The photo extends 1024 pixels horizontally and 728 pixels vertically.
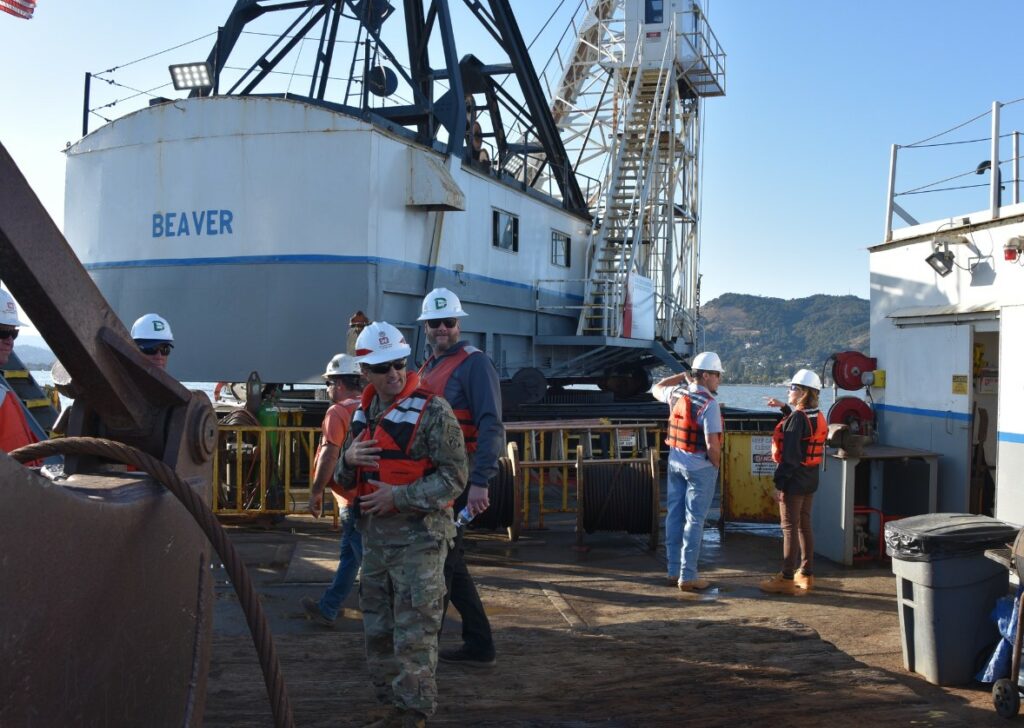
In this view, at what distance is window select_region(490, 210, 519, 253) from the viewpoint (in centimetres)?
1653

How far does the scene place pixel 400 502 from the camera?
397 cm

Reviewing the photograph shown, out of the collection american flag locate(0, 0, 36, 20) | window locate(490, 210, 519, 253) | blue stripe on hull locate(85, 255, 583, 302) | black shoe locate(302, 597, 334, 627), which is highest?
american flag locate(0, 0, 36, 20)

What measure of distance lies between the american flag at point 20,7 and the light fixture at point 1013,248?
995 cm

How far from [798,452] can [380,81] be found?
10.5 meters

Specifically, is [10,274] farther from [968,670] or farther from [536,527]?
[536,527]

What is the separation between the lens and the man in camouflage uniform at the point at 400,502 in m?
3.97

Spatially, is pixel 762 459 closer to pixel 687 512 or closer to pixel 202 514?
pixel 687 512

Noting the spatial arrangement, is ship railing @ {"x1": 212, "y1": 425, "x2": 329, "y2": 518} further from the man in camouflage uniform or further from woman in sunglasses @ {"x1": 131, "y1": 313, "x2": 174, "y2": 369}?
the man in camouflage uniform

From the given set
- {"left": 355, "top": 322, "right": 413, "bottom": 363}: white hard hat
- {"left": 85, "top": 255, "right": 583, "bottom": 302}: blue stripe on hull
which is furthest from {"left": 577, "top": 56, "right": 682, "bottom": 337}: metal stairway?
{"left": 355, "top": 322, "right": 413, "bottom": 363}: white hard hat

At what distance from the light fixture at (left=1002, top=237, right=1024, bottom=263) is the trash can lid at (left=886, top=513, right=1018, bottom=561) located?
124 inches

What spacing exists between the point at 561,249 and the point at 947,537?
1513 centimetres

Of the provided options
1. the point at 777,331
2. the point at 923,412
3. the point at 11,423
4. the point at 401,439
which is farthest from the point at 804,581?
the point at 777,331

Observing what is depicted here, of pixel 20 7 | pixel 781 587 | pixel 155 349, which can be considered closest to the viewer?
pixel 155 349

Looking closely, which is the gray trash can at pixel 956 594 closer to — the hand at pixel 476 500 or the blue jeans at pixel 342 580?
the hand at pixel 476 500
